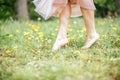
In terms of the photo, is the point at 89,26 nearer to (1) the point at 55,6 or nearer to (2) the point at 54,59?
(1) the point at 55,6

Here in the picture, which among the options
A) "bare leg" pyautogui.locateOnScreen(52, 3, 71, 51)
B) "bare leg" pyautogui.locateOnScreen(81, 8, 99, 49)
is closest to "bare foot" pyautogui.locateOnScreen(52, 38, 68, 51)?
"bare leg" pyautogui.locateOnScreen(52, 3, 71, 51)

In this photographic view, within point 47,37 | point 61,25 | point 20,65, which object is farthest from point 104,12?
point 20,65

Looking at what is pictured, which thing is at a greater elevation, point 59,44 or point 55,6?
point 55,6

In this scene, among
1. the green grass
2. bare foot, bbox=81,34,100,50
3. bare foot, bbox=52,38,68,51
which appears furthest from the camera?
bare foot, bbox=81,34,100,50

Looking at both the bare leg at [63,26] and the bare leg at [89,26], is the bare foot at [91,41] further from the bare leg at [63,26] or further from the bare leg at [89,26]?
the bare leg at [63,26]

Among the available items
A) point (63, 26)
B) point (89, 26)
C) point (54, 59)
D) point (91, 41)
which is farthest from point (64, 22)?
point (54, 59)

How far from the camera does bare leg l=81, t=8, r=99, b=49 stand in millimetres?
5157

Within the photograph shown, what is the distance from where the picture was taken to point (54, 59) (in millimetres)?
4297

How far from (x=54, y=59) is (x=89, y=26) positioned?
1.13m

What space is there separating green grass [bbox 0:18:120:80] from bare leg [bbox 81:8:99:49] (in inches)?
4.0

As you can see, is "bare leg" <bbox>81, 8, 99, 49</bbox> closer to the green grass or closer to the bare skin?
the bare skin

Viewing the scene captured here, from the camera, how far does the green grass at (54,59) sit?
11.3 ft

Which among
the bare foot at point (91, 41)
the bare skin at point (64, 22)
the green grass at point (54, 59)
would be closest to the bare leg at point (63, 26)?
the bare skin at point (64, 22)

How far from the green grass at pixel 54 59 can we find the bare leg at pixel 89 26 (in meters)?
0.10
